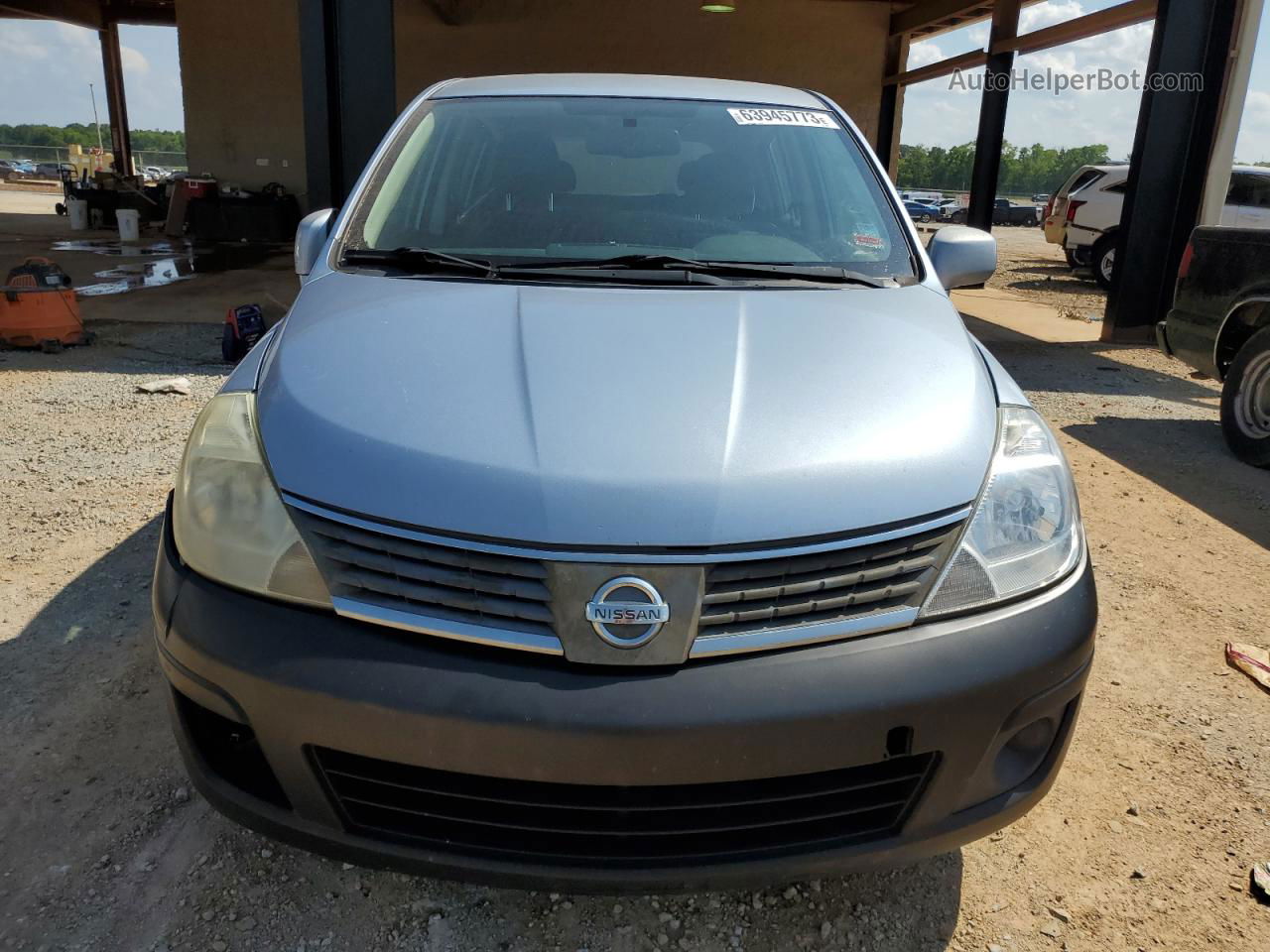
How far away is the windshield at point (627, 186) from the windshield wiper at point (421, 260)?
0.08 meters

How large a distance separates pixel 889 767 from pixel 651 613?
0.49 meters

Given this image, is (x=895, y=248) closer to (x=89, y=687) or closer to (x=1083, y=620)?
(x=1083, y=620)

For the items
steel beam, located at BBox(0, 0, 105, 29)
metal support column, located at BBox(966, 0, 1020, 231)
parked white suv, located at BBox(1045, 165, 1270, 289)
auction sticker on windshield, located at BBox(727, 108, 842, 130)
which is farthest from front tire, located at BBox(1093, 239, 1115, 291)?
steel beam, located at BBox(0, 0, 105, 29)

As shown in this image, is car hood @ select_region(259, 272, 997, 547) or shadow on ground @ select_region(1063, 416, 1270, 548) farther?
shadow on ground @ select_region(1063, 416, 1270, 548)

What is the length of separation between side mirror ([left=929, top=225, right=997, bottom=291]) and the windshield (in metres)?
0.16

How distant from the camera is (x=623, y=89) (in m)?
3.01

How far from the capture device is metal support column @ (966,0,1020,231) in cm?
1450

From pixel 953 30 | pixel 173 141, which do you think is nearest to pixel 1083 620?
pixel 953 30

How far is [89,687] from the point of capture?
2.68 metres

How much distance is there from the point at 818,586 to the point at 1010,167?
11116 centimetres

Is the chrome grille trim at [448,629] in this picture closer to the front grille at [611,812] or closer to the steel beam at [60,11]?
the front grille at [611,812]

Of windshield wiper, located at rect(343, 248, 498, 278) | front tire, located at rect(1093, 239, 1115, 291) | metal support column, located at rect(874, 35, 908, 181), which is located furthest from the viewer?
metal support column, located at rect(874, 35, 908, 181)

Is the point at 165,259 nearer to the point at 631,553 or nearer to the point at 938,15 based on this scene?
the point at 938,15

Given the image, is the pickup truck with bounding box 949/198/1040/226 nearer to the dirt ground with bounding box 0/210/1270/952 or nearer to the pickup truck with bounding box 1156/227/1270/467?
the pickup truck with bounding box 1156/227/1270/467
